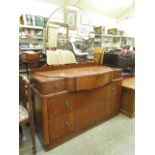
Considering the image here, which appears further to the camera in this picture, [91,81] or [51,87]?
[91,81]

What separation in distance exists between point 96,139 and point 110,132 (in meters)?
0.27

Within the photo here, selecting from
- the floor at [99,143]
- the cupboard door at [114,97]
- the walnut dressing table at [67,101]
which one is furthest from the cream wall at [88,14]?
the floor at [99,143]

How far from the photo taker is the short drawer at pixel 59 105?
1636mm

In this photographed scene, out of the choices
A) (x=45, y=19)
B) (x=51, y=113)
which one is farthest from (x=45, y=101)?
(x=45, y=19)

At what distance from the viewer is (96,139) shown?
1.93 meters

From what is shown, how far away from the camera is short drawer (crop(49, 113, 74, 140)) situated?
169 cm

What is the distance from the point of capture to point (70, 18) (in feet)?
7.33

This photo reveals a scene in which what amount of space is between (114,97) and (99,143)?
813mm

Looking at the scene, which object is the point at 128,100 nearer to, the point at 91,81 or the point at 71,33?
the point at 91,81

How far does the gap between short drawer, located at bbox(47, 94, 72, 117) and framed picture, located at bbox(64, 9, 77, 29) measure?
1.11 metres

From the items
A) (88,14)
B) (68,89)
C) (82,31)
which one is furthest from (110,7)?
(68,89)

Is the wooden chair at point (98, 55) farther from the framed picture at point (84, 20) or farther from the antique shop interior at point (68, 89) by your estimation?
the framed picture at point (84, 20)
